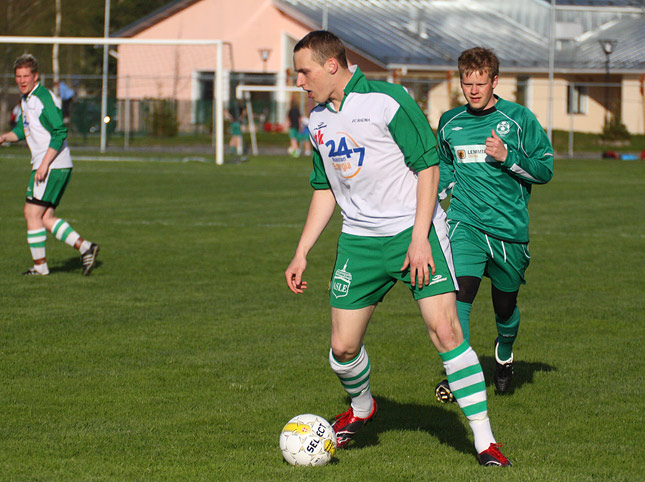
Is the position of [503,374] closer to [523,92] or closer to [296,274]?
[296,274]

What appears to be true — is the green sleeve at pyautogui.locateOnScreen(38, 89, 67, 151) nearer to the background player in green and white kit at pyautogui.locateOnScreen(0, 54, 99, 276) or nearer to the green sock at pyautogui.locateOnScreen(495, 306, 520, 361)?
the background player in green and white kit at pyautogui.locateOnScreen(0, 54, 99, 276)

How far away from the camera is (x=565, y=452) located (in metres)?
4.86

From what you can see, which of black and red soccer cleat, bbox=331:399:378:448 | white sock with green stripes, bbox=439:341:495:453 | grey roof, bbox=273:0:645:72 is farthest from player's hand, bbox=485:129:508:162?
grey roof, bbox=273:0:645:72

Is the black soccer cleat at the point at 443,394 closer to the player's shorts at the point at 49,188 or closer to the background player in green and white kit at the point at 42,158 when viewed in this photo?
Result: the background player in green and white kit at the point at 42,158

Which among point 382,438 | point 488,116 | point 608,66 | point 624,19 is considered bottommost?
point 382,438

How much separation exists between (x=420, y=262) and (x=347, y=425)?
3.71 feet

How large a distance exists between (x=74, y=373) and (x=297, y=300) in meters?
3.17

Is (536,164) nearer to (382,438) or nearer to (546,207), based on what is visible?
(382,438)

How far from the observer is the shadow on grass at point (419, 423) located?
5062 millimetres

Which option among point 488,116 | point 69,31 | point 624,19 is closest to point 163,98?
point 69,31

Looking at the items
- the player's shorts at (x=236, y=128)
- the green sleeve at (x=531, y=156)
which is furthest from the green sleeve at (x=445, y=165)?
the player's shorts at (x=236, y=128)

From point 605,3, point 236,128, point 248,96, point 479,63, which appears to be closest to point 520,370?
point 479,63

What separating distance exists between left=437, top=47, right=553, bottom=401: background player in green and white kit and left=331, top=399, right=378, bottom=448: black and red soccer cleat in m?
0.86

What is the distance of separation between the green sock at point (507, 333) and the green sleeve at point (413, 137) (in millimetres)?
2032
